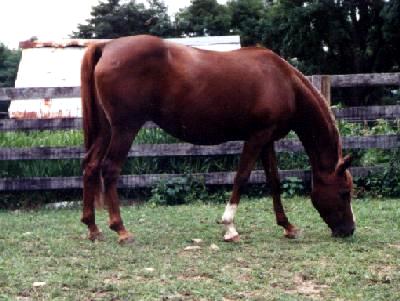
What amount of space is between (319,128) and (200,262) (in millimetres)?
2067

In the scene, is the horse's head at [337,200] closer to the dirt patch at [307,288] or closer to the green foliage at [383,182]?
the dirt patch at [307,288]

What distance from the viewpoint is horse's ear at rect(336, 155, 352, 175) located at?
5.70 m

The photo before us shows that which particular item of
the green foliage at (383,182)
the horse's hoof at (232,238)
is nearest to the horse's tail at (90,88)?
the horse's hoof at (232,238)

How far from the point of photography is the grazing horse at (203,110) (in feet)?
18.2

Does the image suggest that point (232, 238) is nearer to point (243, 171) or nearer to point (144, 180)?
point (243, 171)

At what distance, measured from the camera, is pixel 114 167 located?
5.62 m

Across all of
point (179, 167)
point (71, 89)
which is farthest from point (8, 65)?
point (179, 167)

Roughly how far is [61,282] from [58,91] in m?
4.81

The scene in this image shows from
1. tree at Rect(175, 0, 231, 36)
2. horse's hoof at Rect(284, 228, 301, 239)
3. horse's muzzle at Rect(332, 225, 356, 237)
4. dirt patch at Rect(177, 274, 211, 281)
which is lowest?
horse's hoof at Rect(284, 228, 301, 239)

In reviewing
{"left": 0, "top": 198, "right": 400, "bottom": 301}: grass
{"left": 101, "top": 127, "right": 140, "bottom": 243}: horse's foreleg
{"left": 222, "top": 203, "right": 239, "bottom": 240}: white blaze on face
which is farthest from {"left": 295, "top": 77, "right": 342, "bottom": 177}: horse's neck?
{"left": 101, "top": 127, "right": 140, "bottom": 243}: horse's foreleg

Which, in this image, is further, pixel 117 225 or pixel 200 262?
pixel 117 225

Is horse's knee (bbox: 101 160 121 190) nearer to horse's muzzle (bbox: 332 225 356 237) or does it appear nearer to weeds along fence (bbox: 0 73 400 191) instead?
horse's muzzle (bbox: 332 225 356 237)

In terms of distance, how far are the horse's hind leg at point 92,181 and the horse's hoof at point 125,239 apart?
28 cm

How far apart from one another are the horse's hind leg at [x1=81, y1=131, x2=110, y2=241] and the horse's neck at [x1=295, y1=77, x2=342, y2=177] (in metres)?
1.86
